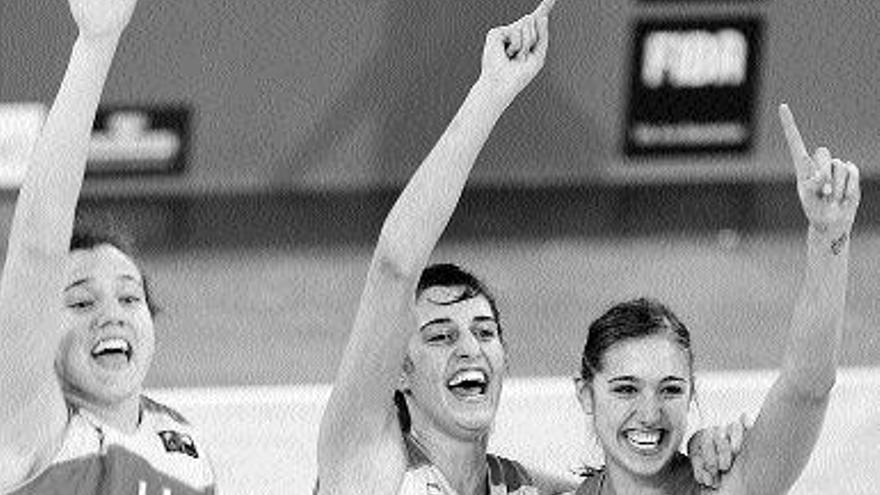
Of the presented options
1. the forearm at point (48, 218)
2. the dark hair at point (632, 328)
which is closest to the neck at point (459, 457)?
the dark hair at point (632, 328)

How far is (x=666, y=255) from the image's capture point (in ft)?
15.4

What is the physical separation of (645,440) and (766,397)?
0.10m

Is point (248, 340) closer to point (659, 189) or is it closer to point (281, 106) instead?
point (281, 106)

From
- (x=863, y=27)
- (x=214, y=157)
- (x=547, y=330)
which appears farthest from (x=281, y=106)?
(x=863, y=27)

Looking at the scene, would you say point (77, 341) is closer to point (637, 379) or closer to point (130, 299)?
point (130, 299)

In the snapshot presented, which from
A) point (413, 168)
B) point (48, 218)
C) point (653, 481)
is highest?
point (413, 168)

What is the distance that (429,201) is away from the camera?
8.66 feet

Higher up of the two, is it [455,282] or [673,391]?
[455,282]

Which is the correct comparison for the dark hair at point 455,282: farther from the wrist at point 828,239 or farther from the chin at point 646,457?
the wrist at point 828,239

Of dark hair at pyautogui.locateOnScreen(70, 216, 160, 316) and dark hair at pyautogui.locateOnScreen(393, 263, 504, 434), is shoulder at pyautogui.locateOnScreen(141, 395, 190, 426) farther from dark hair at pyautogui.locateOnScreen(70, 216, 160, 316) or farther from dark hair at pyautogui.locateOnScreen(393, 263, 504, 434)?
dark hair at pyautogui.locateOnScreen(393, 263, 504, 434)

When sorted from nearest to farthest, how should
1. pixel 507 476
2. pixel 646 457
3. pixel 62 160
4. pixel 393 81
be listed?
1. pixel 62 160
2. pixel 646 457
3. pixel 507 476
4. pixel 393 81

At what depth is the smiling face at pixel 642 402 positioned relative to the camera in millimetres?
2754

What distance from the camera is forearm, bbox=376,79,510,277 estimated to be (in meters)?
2.64

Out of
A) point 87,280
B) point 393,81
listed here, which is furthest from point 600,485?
point 393,81
